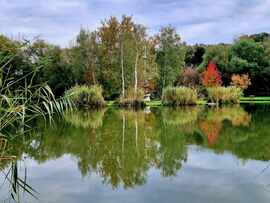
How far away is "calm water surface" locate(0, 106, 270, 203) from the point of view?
509 cm

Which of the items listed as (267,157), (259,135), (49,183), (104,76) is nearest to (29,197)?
(49,183)

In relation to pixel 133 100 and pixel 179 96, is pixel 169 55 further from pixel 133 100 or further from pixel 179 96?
pixel 133 100

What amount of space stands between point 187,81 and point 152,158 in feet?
95.3

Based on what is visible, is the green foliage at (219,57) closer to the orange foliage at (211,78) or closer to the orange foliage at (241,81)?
the orange foliage at (241,81)

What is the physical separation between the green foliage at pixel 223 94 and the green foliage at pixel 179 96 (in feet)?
6.00

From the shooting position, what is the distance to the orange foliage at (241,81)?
110ft

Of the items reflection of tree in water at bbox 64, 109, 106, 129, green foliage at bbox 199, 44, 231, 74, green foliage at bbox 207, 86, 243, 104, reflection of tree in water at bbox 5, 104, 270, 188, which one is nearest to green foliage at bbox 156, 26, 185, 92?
green foliage at bbox 207, 86, 243, 104

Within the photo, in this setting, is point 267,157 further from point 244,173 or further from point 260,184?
point 260,184

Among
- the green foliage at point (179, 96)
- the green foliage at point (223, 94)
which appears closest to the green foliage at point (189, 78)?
the green foliage at point (223, 94)

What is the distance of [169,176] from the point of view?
6.07m

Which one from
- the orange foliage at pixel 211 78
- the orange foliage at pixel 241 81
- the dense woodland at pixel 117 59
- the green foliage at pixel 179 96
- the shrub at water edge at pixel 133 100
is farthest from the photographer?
the orange foliage at pixel 241 81

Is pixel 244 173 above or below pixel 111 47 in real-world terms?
below

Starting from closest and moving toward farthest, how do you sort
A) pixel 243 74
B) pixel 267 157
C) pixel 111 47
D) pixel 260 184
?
pixel 260 184, pixel 267 157, pixel 111 47, pixel 243 74

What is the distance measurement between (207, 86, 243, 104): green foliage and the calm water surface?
1532 cm
